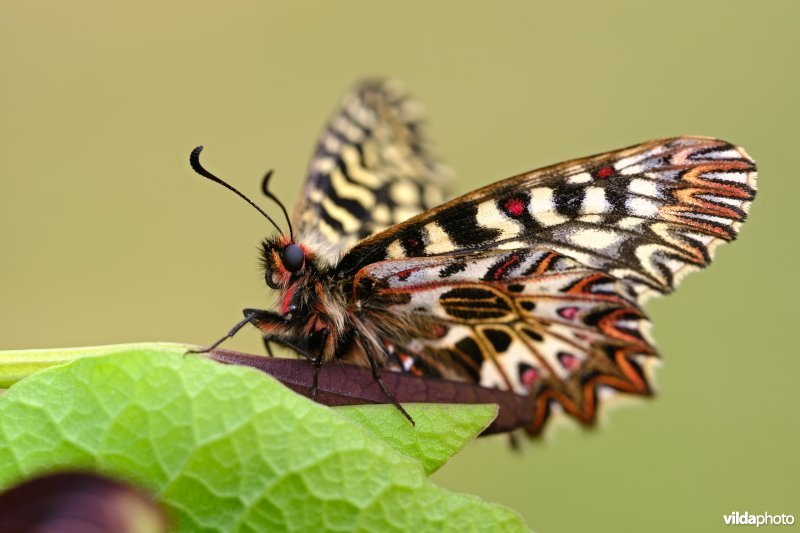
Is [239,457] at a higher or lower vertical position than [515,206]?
lower

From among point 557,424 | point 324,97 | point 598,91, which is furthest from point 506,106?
point 557,424

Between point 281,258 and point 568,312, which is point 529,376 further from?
point 281,258

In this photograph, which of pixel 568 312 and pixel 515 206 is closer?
pixel 515 206

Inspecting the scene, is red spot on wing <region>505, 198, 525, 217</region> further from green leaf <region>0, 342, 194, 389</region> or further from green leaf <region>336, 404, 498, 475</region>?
green leaf <region>0, 342, 194, 389</region>

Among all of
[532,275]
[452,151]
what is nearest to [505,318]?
[532,275]

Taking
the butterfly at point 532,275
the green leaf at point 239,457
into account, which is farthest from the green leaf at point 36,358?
the butterfly at point 532,275

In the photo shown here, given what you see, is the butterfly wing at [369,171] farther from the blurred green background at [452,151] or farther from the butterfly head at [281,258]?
the blurred green background at [452,151]
